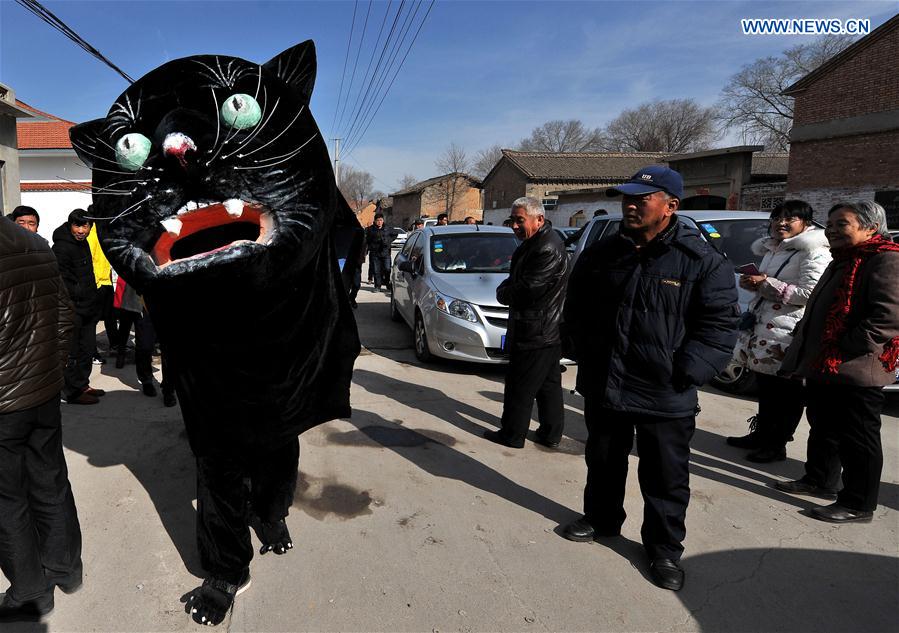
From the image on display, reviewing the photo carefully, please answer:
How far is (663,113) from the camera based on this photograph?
53781mm

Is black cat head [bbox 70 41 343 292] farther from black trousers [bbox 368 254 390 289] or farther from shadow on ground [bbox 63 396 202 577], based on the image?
black trousers [bbox 368 254 390 289]

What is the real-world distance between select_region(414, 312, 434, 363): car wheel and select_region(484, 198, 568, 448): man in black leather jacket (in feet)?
8.15

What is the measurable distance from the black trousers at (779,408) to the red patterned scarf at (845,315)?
749 mm

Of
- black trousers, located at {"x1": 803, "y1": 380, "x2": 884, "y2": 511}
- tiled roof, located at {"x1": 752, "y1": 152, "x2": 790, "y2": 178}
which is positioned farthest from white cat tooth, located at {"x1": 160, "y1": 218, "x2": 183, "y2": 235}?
tiled roof, located at {"x1": 752, "y1": 152, "x2": 790, "y2": 178}

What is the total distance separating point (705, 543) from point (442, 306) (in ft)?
12.7

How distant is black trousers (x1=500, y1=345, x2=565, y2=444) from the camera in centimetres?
416

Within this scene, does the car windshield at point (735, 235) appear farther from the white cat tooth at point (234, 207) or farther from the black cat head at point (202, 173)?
the white cat tooth at point (234, 207)

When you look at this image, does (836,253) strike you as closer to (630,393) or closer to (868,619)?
(630,393)

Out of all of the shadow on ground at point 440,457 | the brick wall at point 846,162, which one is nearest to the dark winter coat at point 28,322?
the shadow on ground at point 440,457

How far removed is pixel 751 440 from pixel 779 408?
42 centimetres

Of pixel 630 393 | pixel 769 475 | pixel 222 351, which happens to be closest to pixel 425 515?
pixel 630 393

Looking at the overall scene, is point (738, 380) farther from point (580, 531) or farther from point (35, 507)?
point (35, 507)

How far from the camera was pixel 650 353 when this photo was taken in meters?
2.61

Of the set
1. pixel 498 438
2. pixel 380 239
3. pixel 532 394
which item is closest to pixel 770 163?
pixel 380 239
